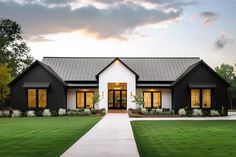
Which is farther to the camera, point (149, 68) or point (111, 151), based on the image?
point (149, 68)

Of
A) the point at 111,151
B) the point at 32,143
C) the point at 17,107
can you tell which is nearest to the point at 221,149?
the point at 111,151

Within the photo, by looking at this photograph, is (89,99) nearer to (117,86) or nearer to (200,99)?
(117,86)

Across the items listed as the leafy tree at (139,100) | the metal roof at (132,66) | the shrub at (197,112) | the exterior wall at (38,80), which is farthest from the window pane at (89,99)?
the shrub at (197,112)

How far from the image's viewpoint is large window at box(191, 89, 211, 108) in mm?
47094

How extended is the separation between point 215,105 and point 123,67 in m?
11.2

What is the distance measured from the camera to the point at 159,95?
4991cm

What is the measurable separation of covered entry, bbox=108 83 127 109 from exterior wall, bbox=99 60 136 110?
4.10 ft

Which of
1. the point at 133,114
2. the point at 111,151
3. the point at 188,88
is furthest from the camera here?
the point at 188,88

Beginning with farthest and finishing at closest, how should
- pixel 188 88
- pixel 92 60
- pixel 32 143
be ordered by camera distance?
1. pixel 92 60
2. pixel 188 88
3. pixel 32 143

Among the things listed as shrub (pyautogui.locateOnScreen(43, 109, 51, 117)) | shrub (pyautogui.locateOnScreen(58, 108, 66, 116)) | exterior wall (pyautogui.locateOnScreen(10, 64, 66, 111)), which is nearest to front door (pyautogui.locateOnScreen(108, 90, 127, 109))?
exterior wall (pyautogui.locateOnScreen(10, 64, 66, 111))

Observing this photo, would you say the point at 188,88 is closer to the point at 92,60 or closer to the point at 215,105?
the point at 215,105

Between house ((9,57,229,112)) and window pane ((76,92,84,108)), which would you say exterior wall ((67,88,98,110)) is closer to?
house ((9,57,229,112))

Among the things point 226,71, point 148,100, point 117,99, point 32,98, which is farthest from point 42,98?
point 226,71

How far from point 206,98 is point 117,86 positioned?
34.3ft
